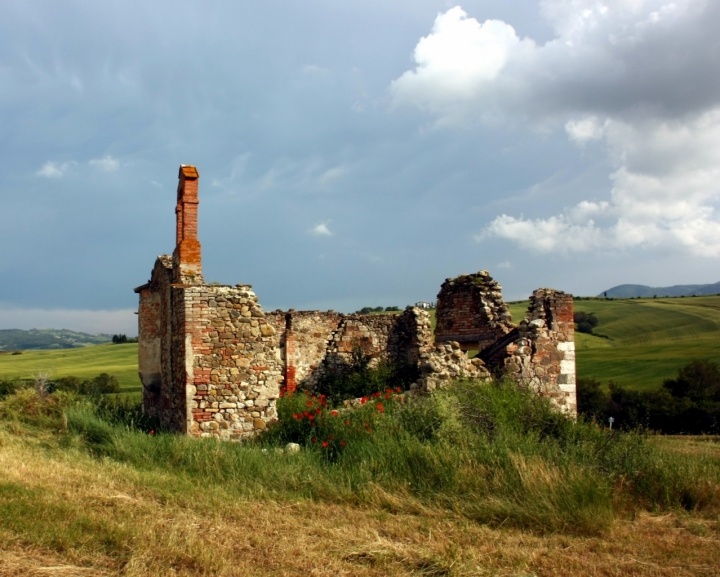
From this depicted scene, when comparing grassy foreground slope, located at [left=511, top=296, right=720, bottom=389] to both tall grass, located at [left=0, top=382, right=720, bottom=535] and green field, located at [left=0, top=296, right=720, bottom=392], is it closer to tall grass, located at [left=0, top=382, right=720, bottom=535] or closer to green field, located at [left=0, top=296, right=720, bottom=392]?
green field, located at [left=0, top=296, right=720, bottom=392]

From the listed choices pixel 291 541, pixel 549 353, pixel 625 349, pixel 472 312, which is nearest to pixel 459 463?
pixel 291 541

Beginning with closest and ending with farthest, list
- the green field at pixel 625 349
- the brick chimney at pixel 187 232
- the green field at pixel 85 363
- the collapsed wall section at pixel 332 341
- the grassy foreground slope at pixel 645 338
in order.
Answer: the brick chimney at pixel 187 232
the collapsed wall section at pixel 332 341
the grassy foreground slope at pixel 645 338
the green field at pixel 625 349
the green field at pixel 85 363

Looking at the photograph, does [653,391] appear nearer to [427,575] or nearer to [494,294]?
[494,294]

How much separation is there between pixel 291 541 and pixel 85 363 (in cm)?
6517

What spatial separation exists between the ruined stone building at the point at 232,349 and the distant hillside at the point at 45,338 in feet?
469

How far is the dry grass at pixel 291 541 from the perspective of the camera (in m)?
5.48

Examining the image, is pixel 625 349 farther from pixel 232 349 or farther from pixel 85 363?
pixel 232 349

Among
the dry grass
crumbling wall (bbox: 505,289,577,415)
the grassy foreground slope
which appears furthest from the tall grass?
the grassy foreground slope

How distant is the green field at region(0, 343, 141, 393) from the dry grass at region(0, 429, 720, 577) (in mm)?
39757

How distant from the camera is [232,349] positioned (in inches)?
462

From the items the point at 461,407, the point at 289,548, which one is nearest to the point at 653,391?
the point at 461,407

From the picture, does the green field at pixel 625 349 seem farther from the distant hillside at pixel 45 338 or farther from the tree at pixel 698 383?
the distant hillside at pixel 45 338

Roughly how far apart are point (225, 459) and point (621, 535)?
4.93 metres

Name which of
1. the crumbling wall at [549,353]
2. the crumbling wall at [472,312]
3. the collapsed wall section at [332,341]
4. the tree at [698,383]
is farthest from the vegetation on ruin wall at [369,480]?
the tree at [698,383]
